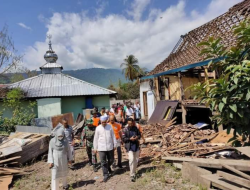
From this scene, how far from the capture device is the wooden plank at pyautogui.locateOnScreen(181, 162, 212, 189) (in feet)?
13.5

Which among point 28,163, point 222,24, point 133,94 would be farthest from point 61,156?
point 133,94

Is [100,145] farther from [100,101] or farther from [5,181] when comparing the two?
[100,101]

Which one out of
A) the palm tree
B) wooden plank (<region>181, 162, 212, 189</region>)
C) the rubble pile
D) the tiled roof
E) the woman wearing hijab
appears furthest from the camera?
the palm tree

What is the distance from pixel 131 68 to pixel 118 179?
31252 mm

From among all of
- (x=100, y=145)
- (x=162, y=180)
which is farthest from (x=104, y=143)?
(x=162, y=180)

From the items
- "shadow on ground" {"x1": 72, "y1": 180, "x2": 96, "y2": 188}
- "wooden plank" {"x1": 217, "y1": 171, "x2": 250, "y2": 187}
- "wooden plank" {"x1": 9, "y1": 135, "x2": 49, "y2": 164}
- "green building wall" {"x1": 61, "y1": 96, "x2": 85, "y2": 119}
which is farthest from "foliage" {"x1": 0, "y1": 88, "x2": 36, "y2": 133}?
"wooden plank" {"x1": 217, "y1": 171, "x2": 250, "y2": 187}

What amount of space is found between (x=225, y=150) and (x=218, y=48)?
126 inches

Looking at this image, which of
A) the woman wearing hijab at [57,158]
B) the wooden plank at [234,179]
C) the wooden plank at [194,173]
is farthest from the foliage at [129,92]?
the wooden plank at [234,179]

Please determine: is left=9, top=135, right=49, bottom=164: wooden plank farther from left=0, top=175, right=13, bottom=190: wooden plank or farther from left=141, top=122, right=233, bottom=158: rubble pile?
left=141, top=122, right=233, bottom=158: rubble pile

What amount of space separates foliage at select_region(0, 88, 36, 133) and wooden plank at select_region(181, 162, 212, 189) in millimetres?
10224

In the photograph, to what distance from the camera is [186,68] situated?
8320mm

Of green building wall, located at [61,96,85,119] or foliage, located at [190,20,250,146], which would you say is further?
green building wall, located at [61,96,85,119]

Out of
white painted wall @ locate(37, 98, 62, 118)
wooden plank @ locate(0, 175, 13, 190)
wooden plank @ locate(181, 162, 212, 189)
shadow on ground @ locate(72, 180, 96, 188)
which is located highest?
white painted wall @ locate(37, 98, 62, 118)

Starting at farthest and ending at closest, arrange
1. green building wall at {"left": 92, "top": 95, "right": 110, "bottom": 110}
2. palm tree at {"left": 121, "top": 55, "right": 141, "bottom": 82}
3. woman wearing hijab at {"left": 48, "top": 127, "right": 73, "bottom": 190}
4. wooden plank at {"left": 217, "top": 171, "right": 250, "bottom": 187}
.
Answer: palm tree at {"left": 121, "top": 55, "right": 141, "bottom": 82} < green building wall at {"left": 92, "top": 95, "right": 110, "bottom": 110} < woman wearing hijab at {"left": 48, "top": 127, "right": 73, "bottom": 190} < wooden plank at {"left": 217, "top": 171, "right": 250, "bottom": 187}
